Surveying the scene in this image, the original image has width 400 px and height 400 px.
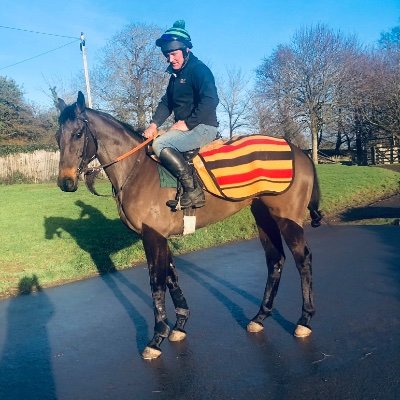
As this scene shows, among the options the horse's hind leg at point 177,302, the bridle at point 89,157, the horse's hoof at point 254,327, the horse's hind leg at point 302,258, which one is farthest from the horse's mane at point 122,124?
the horse's hoof at point 254,327

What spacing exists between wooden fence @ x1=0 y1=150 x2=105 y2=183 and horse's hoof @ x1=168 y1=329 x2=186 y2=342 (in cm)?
2406

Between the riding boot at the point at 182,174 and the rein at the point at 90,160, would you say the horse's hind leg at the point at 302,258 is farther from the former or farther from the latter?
the rein at the point at 90,160

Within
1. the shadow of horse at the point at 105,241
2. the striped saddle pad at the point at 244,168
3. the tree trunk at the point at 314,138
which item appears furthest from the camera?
the tree trunk at the point at 314,138

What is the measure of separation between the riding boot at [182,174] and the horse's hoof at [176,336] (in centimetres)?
140

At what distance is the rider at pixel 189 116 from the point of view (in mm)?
4555

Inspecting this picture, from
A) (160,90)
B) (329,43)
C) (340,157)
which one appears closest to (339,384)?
(160,90)

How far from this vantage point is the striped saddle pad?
186 inches

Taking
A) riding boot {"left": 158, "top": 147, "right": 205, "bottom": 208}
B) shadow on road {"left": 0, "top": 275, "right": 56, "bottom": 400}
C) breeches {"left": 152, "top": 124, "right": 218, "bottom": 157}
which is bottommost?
shadow on road {"left": 0, "top": 275, "right": 56, "bottom": 400}

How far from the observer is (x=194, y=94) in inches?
189

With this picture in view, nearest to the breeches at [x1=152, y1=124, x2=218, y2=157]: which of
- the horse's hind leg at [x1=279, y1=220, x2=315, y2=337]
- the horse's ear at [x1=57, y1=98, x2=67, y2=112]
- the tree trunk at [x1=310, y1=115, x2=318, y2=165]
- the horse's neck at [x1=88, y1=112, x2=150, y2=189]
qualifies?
the horse's neck at [x1=88, y1=112, x2=150, y2=189]

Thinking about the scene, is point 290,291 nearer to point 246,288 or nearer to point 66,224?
point 246,288

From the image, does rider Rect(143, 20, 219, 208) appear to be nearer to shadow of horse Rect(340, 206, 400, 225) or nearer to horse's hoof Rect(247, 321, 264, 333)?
horse's hoof Rect(247, 321, 264, 333)

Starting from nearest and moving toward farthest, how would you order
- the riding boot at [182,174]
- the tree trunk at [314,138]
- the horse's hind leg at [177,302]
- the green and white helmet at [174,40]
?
the riding boot at [182,174], the green and white helmet at [174,40], the horse's hind leg at [177,302], the tree trunk at [314,138]

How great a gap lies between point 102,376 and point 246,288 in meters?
2.83
